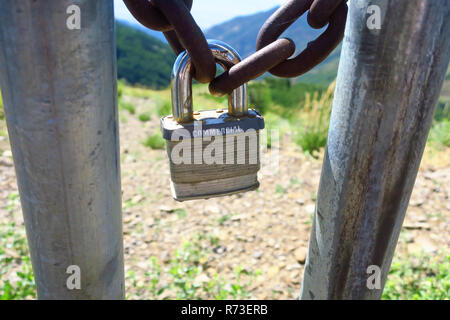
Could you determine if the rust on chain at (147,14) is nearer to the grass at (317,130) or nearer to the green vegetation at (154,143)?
the grass at (317,130)

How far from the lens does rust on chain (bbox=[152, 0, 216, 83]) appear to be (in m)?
0.58

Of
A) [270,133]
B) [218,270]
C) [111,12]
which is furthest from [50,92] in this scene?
[270,133]

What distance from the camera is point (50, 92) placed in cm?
50

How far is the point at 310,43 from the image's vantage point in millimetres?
663

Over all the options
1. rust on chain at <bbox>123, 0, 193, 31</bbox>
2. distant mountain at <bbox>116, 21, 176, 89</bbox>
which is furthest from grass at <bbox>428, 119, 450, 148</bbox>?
distant mountain at <bbox>116, 21, 176, 89</bbox>

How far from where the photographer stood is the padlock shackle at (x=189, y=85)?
70 cm

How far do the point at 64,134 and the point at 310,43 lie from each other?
0.44 m

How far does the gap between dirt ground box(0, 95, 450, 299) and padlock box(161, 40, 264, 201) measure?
3.24ft

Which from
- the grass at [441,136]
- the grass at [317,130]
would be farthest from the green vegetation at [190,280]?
the grass at [441,136]

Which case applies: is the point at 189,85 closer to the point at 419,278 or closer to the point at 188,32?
the point at 188,32

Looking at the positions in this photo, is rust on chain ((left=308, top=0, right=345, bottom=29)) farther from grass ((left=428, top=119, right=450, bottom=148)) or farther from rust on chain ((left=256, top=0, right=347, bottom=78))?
grass ((left=428, top=119, right=450, bottom=148))

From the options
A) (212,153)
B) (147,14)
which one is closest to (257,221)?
(212,153)

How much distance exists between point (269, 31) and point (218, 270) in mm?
1379

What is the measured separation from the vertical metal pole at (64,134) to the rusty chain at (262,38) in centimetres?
9
